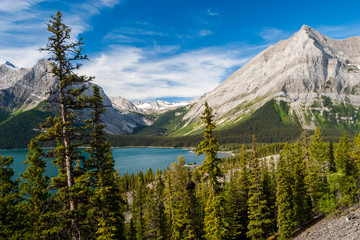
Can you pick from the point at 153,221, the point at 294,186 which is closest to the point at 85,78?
the point at 153,221

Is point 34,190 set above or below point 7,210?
above

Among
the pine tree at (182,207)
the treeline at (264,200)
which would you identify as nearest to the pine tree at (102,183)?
the treeline at (264,200)

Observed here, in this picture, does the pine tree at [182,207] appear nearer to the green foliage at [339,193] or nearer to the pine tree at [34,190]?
the green foliage at [339,193]

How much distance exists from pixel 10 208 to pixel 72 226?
33.0 ft

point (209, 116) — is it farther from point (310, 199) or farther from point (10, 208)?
point (310, 199)

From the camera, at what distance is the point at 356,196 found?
36.9m

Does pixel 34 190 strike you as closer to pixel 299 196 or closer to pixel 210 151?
pixel 210 151

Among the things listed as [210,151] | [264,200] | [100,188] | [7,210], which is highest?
[210,151]

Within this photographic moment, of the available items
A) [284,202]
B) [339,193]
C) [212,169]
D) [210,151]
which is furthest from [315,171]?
[210,151]

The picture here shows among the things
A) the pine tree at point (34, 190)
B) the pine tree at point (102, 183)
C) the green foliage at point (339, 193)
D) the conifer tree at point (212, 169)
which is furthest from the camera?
the green foliage at point (339, 193)

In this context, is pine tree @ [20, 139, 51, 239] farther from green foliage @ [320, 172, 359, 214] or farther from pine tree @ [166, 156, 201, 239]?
green foliage @ [320, 172, 359, 214]

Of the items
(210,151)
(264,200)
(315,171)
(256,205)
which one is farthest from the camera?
(315,171)

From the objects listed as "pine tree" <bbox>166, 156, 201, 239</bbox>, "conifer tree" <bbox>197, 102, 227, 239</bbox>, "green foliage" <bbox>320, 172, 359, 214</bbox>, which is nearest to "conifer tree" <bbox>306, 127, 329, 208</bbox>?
"green foliage" <bbox>320, 172, 359, 214</bbox>

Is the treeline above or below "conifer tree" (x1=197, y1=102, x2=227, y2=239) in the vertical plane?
below
